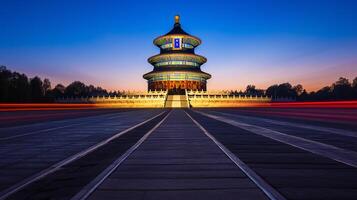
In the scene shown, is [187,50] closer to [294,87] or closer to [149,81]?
[149,81]

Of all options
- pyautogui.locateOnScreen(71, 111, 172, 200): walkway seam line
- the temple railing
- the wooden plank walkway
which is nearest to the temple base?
the temple railing

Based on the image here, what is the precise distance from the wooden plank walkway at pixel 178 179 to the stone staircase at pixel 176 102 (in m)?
72.6

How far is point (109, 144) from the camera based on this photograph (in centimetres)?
1174

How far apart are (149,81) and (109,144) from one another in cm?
11259

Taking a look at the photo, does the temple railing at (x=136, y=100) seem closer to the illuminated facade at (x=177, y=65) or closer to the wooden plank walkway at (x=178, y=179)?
the illuminated facade at (x=177, y=65)

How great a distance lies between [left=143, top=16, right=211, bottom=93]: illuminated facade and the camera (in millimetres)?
113438

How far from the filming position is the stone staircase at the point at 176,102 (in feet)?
271

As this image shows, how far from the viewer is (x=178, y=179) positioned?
6227mm

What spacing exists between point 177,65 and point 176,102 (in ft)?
114

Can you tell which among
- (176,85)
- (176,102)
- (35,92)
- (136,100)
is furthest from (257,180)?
(176,85)

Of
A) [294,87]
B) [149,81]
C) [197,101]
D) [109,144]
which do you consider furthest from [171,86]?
[109,144]

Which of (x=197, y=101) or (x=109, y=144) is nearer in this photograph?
(x=109, y=144)

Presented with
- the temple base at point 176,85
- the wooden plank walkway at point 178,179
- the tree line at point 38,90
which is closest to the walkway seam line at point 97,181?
the wooden plank walkway at point 178,179

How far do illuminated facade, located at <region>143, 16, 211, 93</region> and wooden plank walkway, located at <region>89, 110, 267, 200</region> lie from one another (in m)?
96.1
